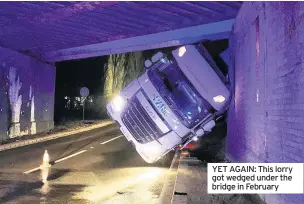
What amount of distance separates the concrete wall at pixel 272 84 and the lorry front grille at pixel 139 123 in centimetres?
254

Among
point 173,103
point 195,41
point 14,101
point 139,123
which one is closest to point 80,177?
point 139,123

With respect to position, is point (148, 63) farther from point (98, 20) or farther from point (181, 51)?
point (98, 20)

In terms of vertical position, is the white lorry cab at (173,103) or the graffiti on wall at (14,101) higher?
the graffiti on wall at (14,101)

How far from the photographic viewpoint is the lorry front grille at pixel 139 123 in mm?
10750

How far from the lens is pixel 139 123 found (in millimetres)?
10977

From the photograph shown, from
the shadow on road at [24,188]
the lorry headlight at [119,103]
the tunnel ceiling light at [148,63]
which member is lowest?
the shadow on road at [24,188]

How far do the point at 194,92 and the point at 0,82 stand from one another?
10432mm

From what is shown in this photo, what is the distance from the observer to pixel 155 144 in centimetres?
1076

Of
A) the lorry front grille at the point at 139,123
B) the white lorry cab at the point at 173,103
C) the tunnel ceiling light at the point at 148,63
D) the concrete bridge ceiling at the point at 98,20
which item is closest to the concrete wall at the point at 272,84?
the white lorry cab at the point at 173,103

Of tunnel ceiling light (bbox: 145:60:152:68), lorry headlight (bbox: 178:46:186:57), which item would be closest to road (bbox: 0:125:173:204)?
tunnel ceiling light (bbox: 145:60:152:68)

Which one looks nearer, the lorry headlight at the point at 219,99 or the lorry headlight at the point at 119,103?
the lorry headlight at the point at 219,99

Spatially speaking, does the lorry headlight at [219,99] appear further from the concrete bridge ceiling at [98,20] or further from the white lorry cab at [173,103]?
the concrete bridge ceiling at [98,20]

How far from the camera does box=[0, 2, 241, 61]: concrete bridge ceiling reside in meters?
9.55

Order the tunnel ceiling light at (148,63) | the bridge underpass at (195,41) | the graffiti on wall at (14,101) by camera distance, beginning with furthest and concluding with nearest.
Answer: the graffiti on wall at (14,101)
the tunnel ceiling light at (148,63)
the bridge underpass at (195,41)
